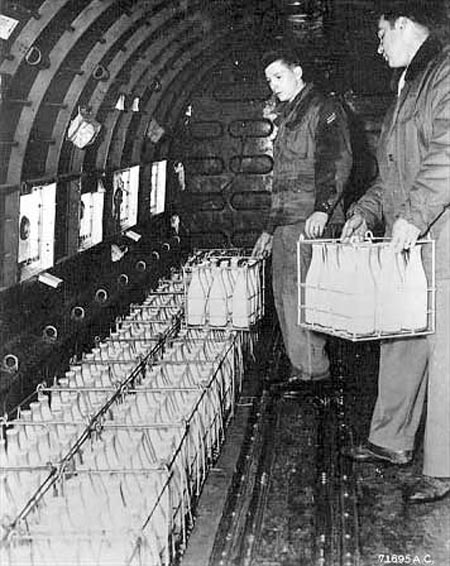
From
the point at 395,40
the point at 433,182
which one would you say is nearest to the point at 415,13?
the point at 395,40

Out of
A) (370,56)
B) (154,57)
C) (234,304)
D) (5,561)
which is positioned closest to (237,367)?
(234,304)

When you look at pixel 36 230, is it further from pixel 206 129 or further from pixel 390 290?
pixel 206 129

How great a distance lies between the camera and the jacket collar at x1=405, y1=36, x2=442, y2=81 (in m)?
4.42

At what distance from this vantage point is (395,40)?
449 centimetres

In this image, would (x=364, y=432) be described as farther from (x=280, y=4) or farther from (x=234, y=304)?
(x=280, y=4)

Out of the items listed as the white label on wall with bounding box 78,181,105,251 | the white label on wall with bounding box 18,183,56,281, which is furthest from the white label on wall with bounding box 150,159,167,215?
the white label on wall with bounding box 18,183,56,281

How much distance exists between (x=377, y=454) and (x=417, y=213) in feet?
5.19

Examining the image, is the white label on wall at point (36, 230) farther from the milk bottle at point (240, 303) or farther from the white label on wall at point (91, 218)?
the milk bottle at point (240, 303)

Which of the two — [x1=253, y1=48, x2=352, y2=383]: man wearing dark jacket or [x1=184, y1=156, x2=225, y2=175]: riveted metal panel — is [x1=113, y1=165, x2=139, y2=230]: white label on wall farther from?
[x1=184, y1=156, x2=225, y2=175]: riveted metal panel

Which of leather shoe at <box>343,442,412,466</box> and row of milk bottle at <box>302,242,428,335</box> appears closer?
row of milk bottle at <box>302,242,428,335</box>

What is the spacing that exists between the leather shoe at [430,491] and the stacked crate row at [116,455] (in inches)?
43.9

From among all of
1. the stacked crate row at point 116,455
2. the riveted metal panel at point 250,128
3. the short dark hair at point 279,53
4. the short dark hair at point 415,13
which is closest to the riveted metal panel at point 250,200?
the riveted metal panel at point 250,128

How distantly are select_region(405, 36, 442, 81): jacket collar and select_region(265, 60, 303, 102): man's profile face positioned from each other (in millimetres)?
1952

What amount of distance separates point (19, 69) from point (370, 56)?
5786 millimetres
